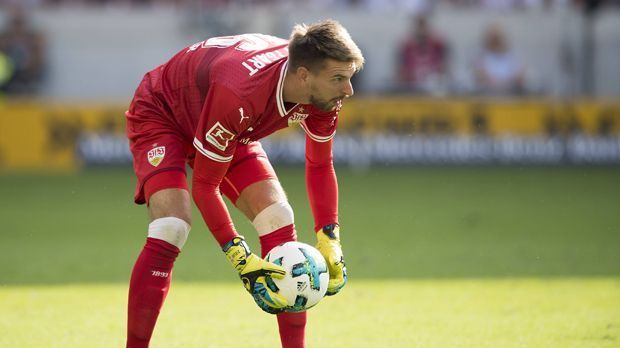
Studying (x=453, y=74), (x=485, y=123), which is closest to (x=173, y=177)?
(x=485, y=123)

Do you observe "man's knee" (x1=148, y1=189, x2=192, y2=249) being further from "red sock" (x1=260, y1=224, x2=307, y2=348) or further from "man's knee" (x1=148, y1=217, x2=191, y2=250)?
"red sock" (x1=260, y1=224, x2=307, y2=348)

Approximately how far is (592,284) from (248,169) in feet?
11.8

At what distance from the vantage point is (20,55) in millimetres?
18812

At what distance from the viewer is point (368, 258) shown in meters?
9.45

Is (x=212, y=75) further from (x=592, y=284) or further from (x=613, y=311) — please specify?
(x=592, y=284)

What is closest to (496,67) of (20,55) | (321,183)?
(20,55)

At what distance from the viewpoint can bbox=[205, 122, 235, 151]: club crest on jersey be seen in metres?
5.05

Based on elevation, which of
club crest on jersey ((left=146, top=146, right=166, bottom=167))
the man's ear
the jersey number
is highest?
the jersey number

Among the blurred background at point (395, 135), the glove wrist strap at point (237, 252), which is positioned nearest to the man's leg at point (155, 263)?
the glove wrist strap at point (237, 252)

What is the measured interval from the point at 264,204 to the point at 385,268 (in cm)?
349

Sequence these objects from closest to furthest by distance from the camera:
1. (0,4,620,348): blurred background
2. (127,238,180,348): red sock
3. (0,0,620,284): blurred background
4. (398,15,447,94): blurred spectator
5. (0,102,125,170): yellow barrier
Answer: (127,238,180,348): red sock, (0,4,620,348): blurred background, (0,0,620,284): blurred background, (0,102,125,170): yellow barrier, (398,15,447,94): blurred spectator

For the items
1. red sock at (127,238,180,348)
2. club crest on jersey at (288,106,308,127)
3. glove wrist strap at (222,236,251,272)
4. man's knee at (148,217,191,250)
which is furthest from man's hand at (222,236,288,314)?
club crest on jersey at (288,106,308,127)

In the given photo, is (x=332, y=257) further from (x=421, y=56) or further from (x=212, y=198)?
(x=421, y=56)

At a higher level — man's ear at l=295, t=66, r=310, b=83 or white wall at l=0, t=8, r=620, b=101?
man's ear at l=295, t=66, r=310, b=83
